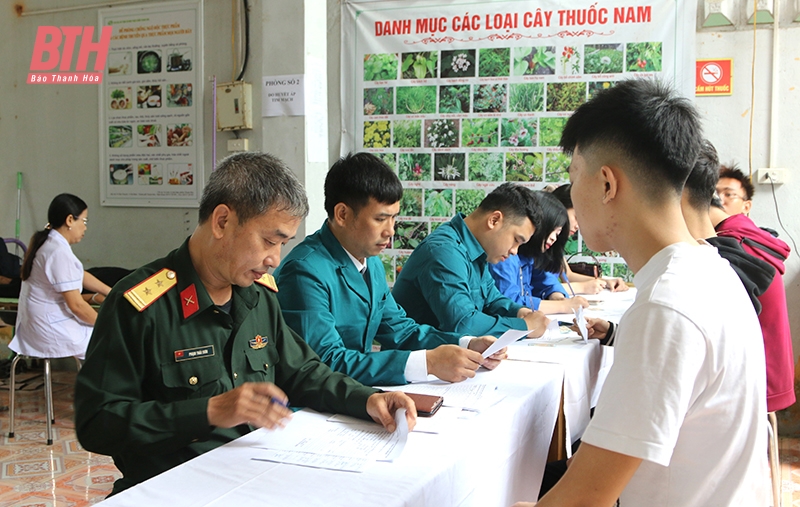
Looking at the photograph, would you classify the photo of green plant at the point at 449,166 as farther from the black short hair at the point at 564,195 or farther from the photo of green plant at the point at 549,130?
the black short hair at the point at 564,195

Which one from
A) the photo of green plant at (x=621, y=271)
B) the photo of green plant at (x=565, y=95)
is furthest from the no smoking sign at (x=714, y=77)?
the photo of green plant at (x=621, y=271)

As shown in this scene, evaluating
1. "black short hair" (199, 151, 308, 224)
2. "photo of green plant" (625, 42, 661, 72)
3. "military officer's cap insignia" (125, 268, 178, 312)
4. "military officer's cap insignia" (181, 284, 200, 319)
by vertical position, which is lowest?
"military officer's cap insignia" (181, 284, 200, 319)

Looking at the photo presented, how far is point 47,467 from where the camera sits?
334 cm

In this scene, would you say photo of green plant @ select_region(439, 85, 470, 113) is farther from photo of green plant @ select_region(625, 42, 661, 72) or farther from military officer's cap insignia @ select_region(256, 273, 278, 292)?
military officer's cap insignia @ select_region(256, 273, 278, 292)

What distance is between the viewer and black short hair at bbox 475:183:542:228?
2842 millimetres

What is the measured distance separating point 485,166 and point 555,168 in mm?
437

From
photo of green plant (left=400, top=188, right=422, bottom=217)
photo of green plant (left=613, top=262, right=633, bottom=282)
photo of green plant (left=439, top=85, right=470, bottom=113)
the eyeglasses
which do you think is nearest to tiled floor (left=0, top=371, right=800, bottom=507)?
photo of green plant (left=613, top=262, right=633, bottom=282)

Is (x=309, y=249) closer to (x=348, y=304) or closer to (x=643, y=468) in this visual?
(x=348, y=304)

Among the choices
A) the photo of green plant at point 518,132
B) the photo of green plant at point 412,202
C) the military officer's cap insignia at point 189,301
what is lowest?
the military officer's cap insignia at point 189,301

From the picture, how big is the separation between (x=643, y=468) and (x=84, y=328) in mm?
3622

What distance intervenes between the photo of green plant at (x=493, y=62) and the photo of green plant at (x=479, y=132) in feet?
0.95

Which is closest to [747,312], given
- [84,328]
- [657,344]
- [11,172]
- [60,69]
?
[657,344]

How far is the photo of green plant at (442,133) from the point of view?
14.7 feet

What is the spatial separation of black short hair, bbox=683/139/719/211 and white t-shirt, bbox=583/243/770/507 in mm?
1062
